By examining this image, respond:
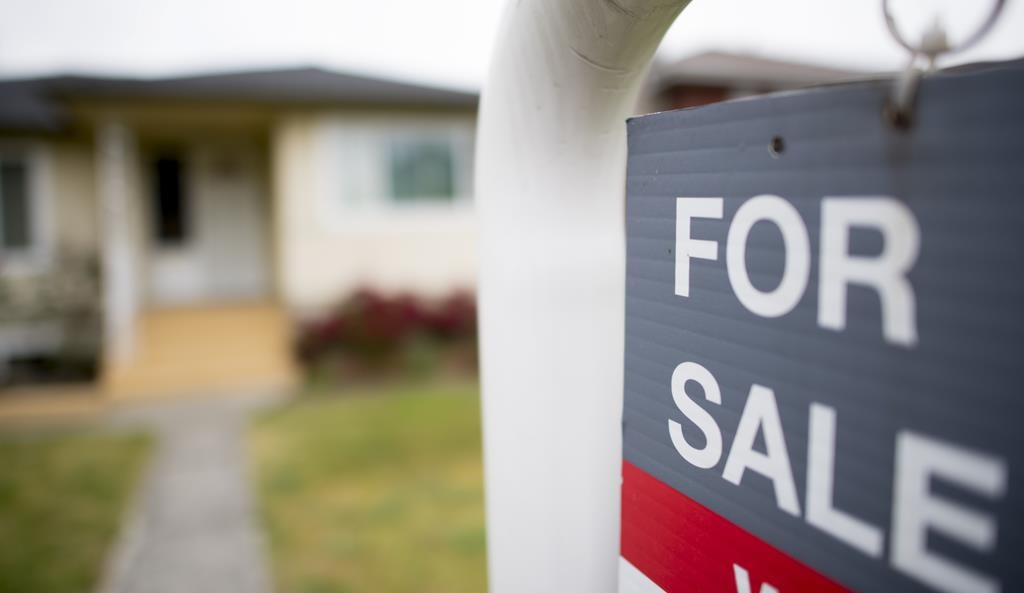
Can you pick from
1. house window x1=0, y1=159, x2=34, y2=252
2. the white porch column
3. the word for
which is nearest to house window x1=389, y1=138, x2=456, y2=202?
the white porch column

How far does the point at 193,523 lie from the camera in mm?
5746

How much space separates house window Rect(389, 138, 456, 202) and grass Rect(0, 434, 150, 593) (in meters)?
5.48

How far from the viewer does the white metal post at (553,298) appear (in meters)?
1.49

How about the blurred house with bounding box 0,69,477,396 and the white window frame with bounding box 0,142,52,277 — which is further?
the white window frame with bounding box 0,142,52,277

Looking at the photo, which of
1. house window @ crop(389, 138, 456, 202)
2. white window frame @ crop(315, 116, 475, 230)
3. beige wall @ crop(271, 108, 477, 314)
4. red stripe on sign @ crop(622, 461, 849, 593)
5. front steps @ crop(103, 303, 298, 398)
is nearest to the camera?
red stripe on sign @ crop(622, 461, 849, 593)

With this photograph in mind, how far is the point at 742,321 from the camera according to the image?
1.12m

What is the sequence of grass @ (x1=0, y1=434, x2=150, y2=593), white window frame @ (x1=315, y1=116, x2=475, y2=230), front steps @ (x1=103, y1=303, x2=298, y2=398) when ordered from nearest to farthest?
grass @ (x1=0, y1=434, x2=150, y2=593), front steps @ (x1=103, y1=303, x2=298, y2=398), white window frame @ (x1=315, y1=116, x2=475, y2=230)

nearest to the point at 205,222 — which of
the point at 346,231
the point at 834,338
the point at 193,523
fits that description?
the point at 346,231

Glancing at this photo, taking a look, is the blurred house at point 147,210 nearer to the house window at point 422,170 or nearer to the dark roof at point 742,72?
the house window at point 422,170

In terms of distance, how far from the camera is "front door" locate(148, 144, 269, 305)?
1382cm

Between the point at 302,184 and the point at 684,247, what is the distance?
1039 centimetres

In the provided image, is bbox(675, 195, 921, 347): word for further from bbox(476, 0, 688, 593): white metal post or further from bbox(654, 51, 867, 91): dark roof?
bbox(654, 51, 867, 91): dark roof

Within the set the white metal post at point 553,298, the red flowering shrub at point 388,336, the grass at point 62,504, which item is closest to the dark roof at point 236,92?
the red flowering shrub at point 388,336

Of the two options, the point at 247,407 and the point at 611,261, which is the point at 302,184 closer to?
the point at 247,407
